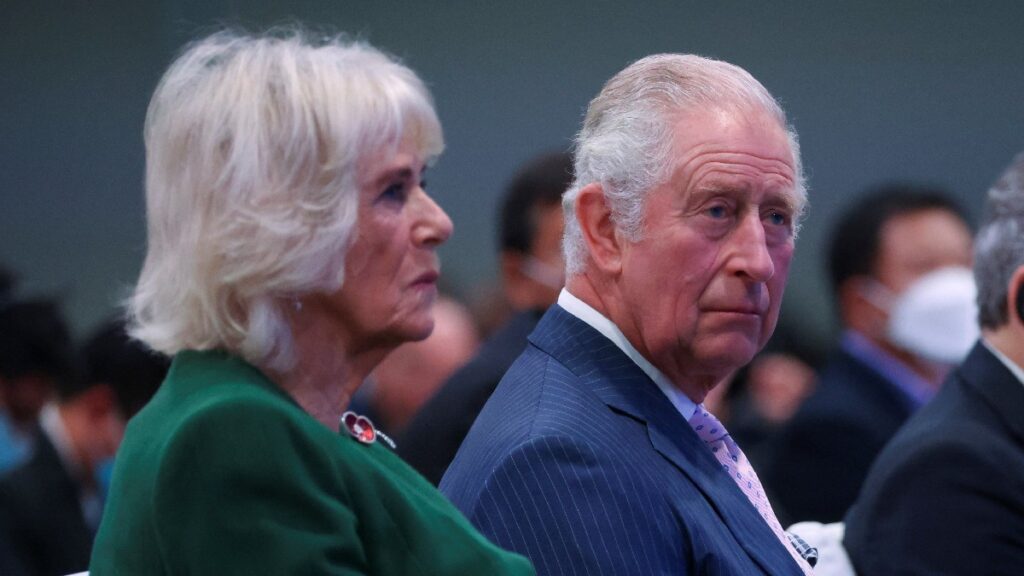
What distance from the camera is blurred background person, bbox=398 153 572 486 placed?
12.1 ft

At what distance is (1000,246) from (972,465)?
0.51 m

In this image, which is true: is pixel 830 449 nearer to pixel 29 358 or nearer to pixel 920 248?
pixel 920 248

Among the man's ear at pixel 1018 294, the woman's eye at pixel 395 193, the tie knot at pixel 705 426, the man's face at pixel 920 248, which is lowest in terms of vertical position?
the man's face at pixel 920 248

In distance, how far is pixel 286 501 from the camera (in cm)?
152

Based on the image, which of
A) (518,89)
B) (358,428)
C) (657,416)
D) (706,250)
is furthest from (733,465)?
(518,89)

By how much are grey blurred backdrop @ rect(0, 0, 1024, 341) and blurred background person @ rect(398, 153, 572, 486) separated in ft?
9.68

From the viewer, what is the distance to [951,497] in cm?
265

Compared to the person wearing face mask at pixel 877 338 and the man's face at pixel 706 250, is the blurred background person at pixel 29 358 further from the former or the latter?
the man's face at pixel 706 250

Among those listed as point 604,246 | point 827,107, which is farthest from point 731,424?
point 604,246

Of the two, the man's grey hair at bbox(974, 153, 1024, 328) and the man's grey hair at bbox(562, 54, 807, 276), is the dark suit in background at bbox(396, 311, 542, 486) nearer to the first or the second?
the man's grey hair at bbox(974, 153, 1024, 328)

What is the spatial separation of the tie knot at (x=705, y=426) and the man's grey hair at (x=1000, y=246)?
95 centimetres

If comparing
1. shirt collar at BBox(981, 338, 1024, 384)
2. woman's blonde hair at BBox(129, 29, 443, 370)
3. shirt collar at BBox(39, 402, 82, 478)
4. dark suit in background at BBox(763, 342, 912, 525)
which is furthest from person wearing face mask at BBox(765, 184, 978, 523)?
woman's blonde hair at BBox(129, 29, 443, 370)

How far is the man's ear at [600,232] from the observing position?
2.18m

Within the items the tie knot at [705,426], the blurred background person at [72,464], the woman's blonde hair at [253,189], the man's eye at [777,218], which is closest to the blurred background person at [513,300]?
the blurred background person at [72,464]
